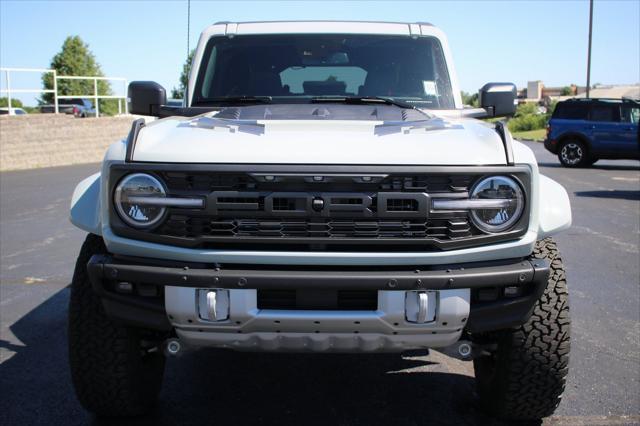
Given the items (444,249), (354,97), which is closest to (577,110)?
(354,97)

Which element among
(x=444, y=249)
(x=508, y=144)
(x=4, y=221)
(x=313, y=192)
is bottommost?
(x=4, y=221)

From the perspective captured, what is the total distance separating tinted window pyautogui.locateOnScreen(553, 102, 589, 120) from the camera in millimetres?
19203

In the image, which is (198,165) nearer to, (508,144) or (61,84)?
(508,144)

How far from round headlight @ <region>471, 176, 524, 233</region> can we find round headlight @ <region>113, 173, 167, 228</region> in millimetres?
1249

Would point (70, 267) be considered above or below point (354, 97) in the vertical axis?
below

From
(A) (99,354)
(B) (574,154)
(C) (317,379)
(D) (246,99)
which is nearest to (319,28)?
(D) (246,99)

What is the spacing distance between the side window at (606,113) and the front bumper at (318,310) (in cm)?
1771

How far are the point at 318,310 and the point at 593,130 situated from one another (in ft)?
59.1

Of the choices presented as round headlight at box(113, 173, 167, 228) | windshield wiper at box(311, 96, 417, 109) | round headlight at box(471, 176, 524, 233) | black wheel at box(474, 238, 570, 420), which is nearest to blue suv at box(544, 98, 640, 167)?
windshield wiper at box(311, 96, 417, 109)

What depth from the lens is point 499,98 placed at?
4.15 metres

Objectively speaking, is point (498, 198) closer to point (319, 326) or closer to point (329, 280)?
point (329, 280)

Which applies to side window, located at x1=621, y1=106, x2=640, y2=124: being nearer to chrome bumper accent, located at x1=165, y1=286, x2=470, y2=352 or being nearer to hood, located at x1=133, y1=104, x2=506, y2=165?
hood, located at x1=133, y1=104, x2=506, y2=165

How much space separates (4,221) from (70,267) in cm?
362

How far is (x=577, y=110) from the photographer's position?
63.4ft
